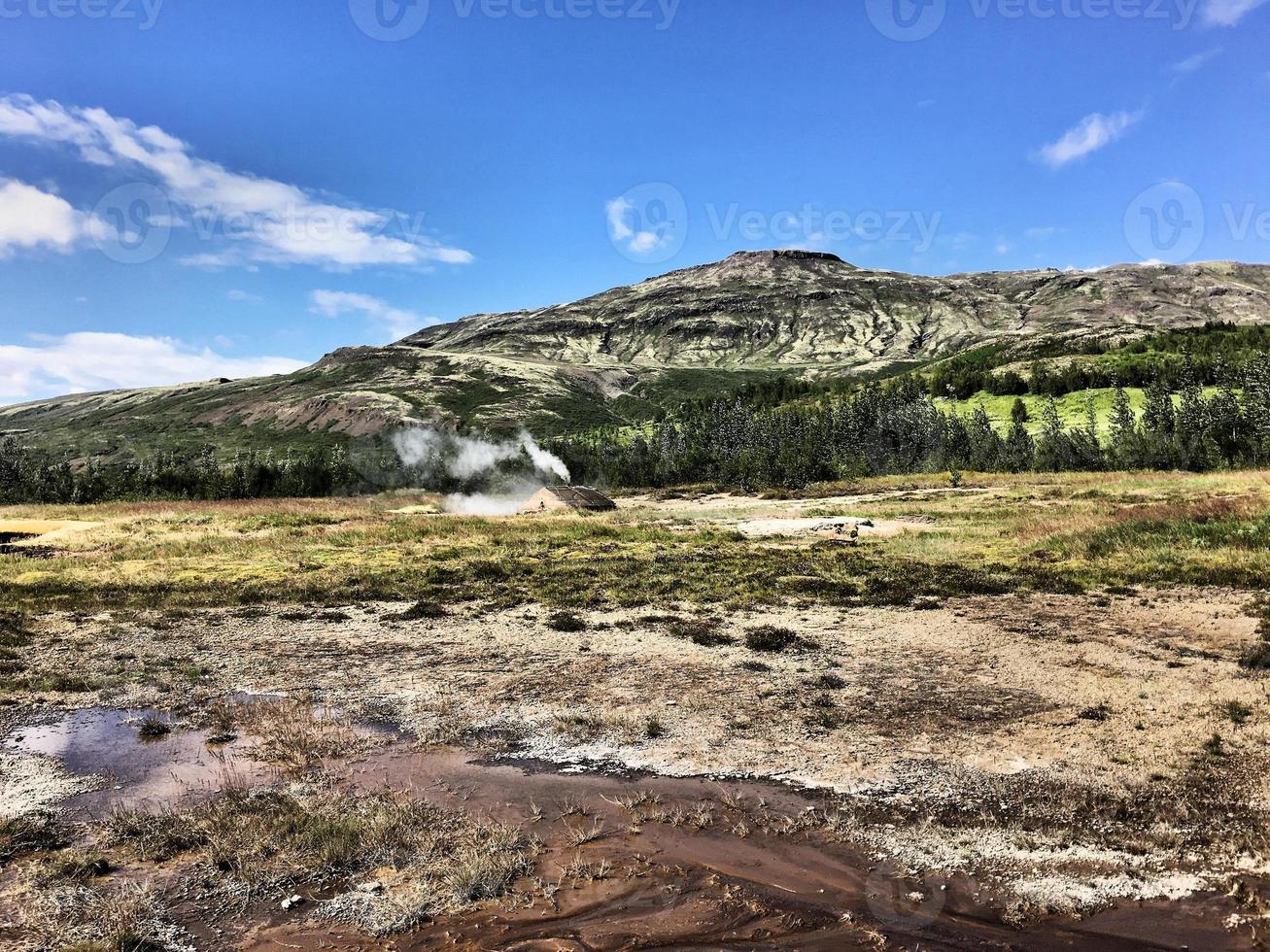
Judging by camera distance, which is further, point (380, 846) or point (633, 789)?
point (633, 789)

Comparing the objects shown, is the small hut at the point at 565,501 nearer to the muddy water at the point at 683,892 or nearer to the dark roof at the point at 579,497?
the dark roof at the point at 579,497

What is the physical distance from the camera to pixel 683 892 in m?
7.10

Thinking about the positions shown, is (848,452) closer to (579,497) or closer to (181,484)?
(579,497)

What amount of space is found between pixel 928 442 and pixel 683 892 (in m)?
111

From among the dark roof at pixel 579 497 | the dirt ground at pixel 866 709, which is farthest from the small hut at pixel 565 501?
the dirt ground at pixel 866 709

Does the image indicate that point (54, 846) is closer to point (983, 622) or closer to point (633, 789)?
point (633, 789)

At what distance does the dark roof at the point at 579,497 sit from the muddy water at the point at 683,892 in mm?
48692

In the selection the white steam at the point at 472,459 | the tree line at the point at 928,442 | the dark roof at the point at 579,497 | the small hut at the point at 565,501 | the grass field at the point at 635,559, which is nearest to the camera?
the grass field at the point at 635,559

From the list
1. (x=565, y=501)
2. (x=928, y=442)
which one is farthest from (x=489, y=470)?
(x=928, y=442)

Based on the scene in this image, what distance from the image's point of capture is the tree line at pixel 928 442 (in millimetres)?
87062

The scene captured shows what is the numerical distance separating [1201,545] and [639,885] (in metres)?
28.2

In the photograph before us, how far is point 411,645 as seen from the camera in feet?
57.7

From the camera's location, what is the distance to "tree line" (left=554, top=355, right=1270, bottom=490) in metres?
87.1

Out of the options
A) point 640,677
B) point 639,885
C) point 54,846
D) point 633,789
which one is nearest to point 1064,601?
point 640,677
